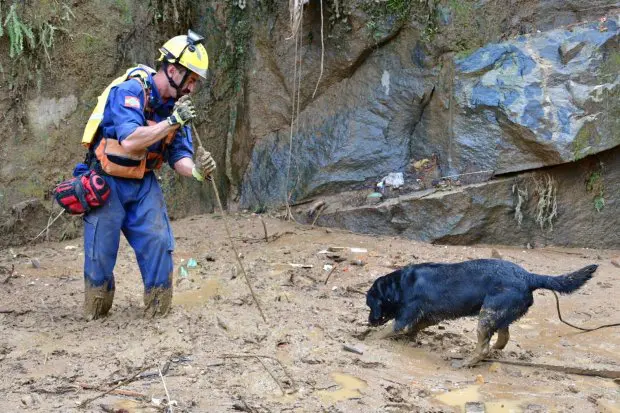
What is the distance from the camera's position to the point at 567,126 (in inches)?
352

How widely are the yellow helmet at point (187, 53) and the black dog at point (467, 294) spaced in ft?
7.56

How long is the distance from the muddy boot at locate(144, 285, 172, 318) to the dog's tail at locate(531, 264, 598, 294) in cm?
291

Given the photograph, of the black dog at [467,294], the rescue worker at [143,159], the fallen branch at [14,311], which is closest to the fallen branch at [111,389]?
the rescue worker at [143,159]

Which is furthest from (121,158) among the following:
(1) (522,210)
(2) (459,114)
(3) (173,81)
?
(1) (522,210)

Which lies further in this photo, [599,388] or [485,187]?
[485,187]

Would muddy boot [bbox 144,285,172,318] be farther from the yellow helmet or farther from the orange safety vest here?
the yellow helmet

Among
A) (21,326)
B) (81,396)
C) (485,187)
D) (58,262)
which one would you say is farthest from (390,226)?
(81,396)

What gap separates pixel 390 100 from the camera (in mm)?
9766

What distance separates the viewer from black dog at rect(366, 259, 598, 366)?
589 centimetres

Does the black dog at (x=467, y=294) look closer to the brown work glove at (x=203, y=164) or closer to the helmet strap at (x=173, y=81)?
the brown work glove at (x=203, y=164)

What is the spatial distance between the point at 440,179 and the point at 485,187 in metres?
0.59

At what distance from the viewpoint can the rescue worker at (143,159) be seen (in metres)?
5.98

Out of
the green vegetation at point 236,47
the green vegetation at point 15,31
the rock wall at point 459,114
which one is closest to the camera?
the green vegetation at point 15,31

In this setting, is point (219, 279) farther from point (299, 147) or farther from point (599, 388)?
point (599, 388)
